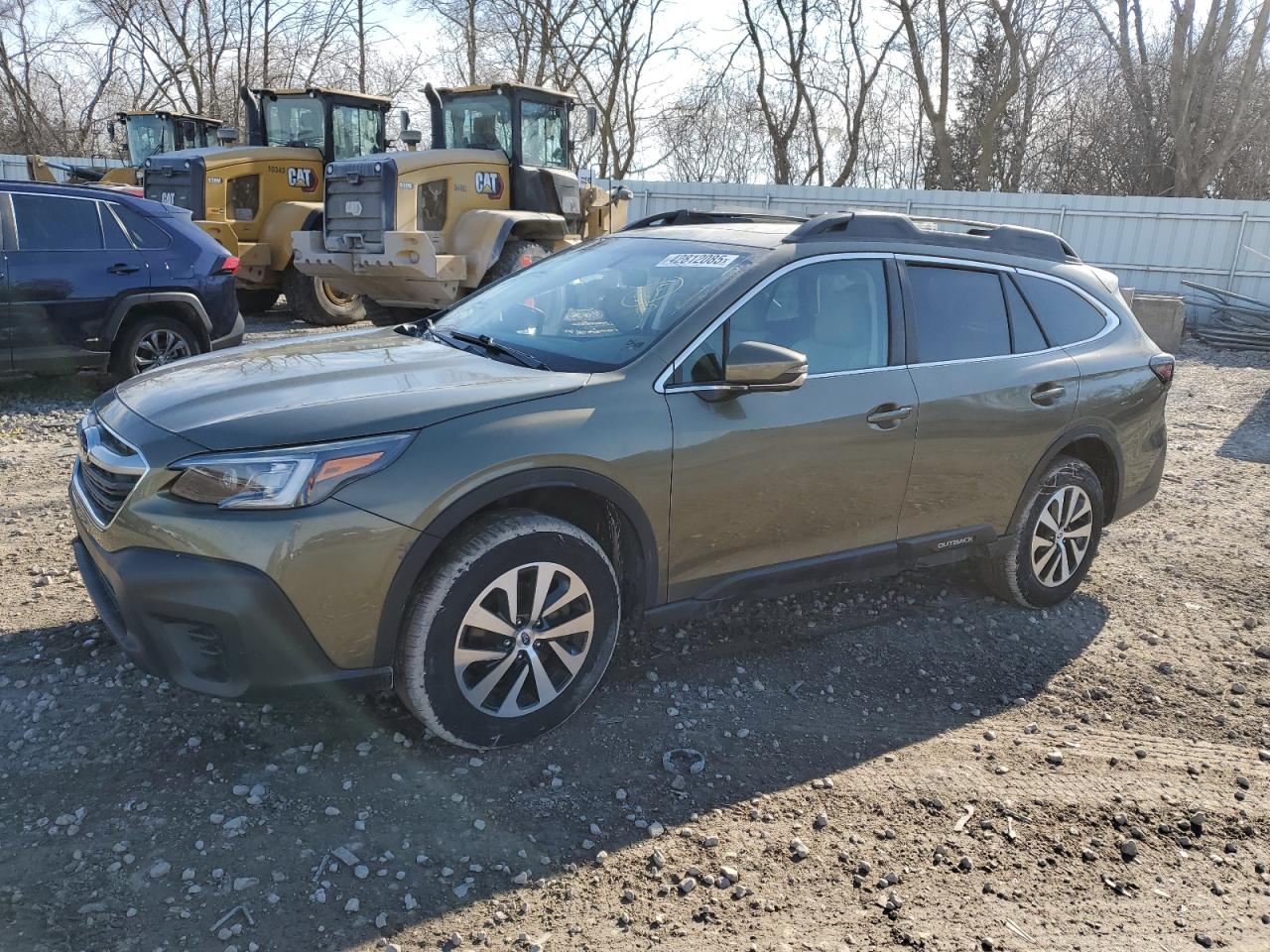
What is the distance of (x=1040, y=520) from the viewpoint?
4.51 m

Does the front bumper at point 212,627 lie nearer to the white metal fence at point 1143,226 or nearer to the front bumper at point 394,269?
the front bumper at point 394,269

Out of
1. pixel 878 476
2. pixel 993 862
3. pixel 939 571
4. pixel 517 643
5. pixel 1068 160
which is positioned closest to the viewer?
pixel 993 862

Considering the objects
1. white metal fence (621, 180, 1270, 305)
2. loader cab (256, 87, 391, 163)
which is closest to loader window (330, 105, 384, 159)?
loader cab (256, 87, 391, 163)

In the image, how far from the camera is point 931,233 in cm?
423

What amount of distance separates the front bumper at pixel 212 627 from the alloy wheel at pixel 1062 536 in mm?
3253

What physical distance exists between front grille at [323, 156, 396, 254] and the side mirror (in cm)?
905

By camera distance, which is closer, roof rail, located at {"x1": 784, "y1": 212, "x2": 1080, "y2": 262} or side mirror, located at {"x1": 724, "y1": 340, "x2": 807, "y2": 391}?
side mirror, located at {"x1": 724, "y1": 340, "x2": 807, "y2": 391}

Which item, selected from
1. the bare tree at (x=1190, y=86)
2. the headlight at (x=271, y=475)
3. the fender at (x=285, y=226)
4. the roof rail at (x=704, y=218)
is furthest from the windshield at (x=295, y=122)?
the bare tree at (x=1190, y=86)

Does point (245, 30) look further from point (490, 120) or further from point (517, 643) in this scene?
point (517, 643)

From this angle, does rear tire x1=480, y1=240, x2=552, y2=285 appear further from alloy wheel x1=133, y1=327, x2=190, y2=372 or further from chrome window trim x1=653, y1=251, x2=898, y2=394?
chrome window trim x1=653, y1=251, x2=898, y2=394

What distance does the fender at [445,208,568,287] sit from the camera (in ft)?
37.5

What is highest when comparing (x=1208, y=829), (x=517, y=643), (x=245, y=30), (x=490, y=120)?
(x=245, y=30)

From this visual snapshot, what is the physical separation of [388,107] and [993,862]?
14.1 meters

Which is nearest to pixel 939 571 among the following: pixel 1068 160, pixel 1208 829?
pixel 1208 829
